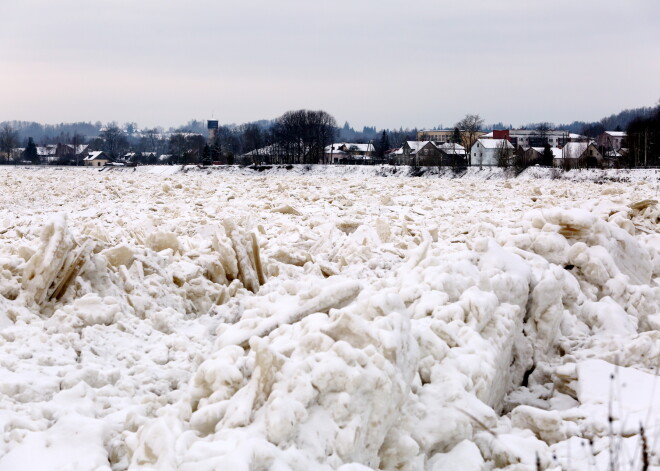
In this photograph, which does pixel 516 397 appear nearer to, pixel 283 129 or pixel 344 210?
pixel 344 210

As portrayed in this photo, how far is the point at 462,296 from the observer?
5180 mm

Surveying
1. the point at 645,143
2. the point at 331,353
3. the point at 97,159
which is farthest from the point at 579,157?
the point at 97,159

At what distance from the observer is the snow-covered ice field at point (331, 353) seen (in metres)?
3.21

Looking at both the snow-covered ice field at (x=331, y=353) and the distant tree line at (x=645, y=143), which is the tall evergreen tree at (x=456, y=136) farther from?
the snow-covered ice field at (x=331, y=353)

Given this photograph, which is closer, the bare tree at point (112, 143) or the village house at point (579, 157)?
the village house at point (579, 157)

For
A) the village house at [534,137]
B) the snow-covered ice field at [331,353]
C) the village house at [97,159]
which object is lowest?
the snow-covered ice field at [331,353]

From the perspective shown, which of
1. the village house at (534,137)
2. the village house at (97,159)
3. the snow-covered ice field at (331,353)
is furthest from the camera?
the village house at (534,137)

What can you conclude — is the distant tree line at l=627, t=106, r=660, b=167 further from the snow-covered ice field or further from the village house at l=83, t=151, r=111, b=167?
the village house at l=83, t=151, r=111, b=167

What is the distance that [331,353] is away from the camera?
343 cm

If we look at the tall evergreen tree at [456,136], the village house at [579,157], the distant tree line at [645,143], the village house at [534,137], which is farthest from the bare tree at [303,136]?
the village house at [534,137]

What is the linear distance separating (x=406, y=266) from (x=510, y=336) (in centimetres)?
133

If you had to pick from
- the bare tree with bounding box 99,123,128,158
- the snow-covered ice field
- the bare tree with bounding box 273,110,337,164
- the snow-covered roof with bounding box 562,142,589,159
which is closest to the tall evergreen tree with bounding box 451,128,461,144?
the snow-covered roof with bounding box 562,142,589,159

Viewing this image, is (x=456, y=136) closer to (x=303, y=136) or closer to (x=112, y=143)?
(x=303, y=136)

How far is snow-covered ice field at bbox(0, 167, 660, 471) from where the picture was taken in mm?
3207
